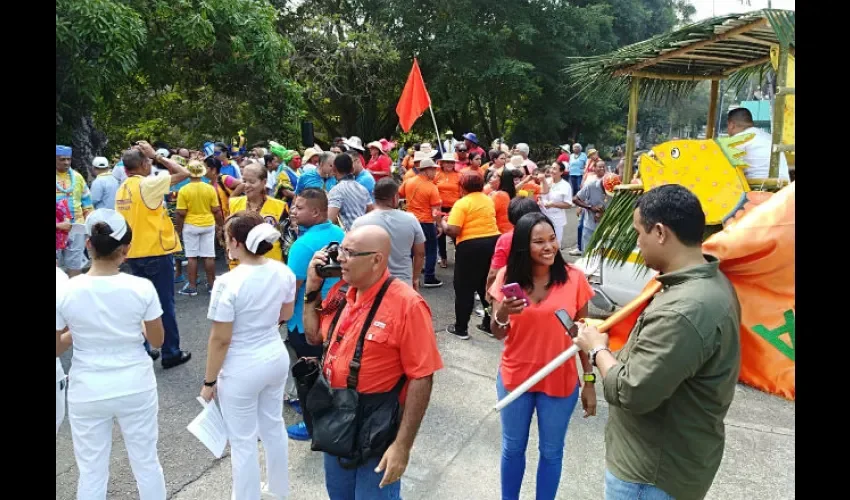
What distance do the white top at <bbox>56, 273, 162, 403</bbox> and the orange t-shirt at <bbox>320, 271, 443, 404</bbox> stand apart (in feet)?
3.86

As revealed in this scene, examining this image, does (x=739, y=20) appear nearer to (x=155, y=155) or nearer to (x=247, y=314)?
(x=247, y=314)

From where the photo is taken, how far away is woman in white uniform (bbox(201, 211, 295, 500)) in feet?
10.2

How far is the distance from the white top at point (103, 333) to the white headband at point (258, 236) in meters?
0.60

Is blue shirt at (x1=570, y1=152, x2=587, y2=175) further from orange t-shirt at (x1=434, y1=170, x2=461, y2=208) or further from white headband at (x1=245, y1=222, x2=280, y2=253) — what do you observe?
white headband at (x1=245, y1=222, x2=280, y2=253)

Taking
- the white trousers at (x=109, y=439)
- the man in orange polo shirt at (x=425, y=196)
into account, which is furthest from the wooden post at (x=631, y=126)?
the white trousers at (x=109, y=439)

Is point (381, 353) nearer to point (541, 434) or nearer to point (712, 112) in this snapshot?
point (541, 434)

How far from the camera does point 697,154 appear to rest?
175 inches

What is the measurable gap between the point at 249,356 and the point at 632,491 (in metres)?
2.02

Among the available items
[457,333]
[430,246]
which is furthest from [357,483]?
[430,246]

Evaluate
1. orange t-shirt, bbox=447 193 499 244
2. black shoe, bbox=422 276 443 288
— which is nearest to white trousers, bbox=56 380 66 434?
orange t-shirt, bbox=447 193 499 244

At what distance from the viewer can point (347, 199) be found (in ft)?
20.2

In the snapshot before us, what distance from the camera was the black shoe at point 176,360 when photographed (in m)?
5.35

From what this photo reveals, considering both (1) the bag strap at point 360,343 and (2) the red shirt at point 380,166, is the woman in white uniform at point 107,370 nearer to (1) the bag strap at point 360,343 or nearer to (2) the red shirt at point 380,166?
(1) the bag strap at point 360,343
